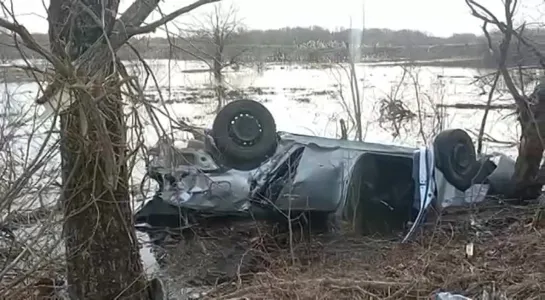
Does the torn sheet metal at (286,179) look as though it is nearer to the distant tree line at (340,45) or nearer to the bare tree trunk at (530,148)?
the bare tree trunk at (530,148)

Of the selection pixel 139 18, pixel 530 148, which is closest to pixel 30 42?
pixel 139 18

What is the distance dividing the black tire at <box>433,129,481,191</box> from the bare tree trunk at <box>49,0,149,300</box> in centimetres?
362

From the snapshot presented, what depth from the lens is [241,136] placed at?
752cm

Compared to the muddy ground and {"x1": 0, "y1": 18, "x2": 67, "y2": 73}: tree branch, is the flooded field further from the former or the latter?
{"x1": 0, "y1": 18, "x2": 67, "y2": 73}: tree branch

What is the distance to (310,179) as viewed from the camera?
6559 millimetres

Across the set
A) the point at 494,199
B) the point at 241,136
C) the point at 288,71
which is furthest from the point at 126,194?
the point at 288,71

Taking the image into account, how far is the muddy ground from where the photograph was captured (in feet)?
14.7

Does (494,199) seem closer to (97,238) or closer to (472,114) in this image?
(97,238)

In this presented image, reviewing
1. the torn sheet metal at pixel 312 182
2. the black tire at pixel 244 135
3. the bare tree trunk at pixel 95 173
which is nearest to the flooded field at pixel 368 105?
the black tire at pixel 244 135

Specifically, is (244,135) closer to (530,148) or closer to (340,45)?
(530,148)

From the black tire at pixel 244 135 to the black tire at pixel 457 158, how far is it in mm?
1871

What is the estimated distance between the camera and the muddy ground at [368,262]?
4473mm

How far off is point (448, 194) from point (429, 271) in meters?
2.07

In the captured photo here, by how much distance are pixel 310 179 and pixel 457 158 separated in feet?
5.81
